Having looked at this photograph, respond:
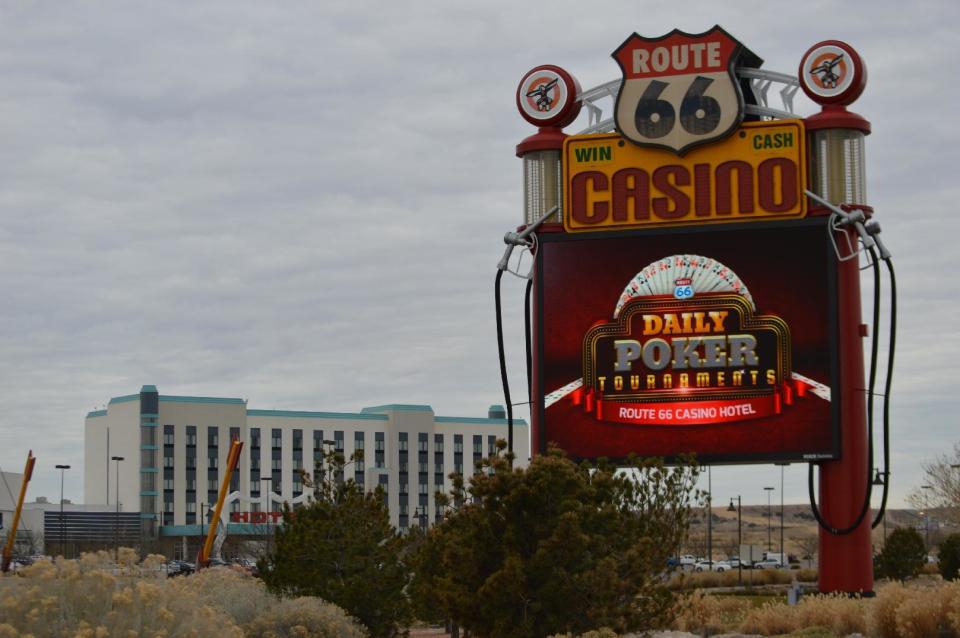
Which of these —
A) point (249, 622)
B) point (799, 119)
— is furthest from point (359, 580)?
point (799, 119)

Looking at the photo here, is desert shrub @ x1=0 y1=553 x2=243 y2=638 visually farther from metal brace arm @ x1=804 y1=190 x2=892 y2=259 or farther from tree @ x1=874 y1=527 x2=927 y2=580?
tree @ x1=874 y1=527 x2=927 y2=580

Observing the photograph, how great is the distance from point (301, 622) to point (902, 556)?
4203 cm

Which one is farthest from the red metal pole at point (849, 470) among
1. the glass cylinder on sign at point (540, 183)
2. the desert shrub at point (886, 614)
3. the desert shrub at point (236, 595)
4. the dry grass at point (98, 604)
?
the dry grass at point (98, 604)

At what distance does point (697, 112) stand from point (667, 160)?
1.60 meters

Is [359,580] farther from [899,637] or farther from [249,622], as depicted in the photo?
[899,637]

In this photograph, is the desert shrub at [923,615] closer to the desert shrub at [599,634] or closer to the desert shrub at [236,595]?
the desert shrub at [599,634]

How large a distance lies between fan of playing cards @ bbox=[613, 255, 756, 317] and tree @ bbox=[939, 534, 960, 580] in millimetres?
20124

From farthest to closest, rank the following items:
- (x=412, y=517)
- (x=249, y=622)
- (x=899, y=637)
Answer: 1. (x=412, y=517)
2. (x=899, y=637)
3. (x=249, y=622)

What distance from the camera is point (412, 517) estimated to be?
139375 millimetres

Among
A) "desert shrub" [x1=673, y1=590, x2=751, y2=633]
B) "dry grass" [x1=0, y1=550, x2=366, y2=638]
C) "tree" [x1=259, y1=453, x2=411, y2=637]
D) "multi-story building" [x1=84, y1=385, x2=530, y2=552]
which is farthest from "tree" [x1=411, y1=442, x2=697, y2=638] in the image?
"multi-story building" [x1=84, y1=385, x2=530, y2=552]

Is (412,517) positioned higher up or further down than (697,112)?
further down

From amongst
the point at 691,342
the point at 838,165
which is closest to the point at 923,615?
the point at 691,342

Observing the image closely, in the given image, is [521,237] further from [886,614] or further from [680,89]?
[886,614]

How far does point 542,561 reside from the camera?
84.4ft
